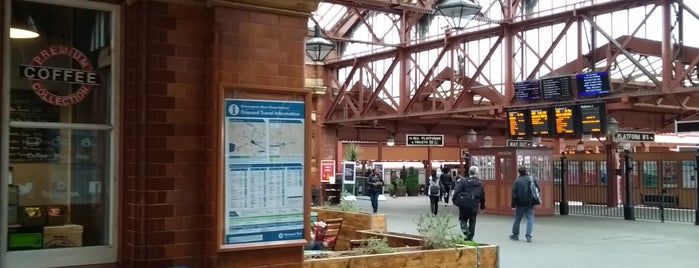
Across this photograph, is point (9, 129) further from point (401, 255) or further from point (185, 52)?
point (401, 255)

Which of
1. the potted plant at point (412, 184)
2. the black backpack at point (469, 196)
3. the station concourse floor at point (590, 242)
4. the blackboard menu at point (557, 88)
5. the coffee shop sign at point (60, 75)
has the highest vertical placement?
the blackboard menu at point (557, 88)

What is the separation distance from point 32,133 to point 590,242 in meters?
12.7

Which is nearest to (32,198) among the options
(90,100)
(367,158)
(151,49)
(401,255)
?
(90,100)

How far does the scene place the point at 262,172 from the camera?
5.18 metres

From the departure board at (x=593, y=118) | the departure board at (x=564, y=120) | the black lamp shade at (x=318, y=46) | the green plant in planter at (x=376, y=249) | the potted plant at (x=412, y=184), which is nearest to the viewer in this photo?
the green plant in planter at (x=376, y=249)

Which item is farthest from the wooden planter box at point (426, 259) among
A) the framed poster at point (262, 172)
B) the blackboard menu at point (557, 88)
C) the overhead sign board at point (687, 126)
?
the overhead sign board at point (687, 126)

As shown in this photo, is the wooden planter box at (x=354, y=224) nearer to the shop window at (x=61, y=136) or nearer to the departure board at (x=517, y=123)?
the shop window at (x=61, y=136)

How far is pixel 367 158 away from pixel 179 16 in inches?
1545

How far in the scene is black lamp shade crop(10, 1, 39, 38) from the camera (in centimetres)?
467

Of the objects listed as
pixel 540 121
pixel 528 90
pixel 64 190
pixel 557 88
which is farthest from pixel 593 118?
pixel 64 190

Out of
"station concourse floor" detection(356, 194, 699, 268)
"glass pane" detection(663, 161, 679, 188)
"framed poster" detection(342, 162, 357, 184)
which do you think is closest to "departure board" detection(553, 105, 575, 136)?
"station concourse floor" detection(356, 194, 699, 268)

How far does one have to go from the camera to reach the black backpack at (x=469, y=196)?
13453mm

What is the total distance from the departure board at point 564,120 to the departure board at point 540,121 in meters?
0.25

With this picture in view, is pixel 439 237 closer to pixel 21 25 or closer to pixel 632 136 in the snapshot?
pixel 21 25
